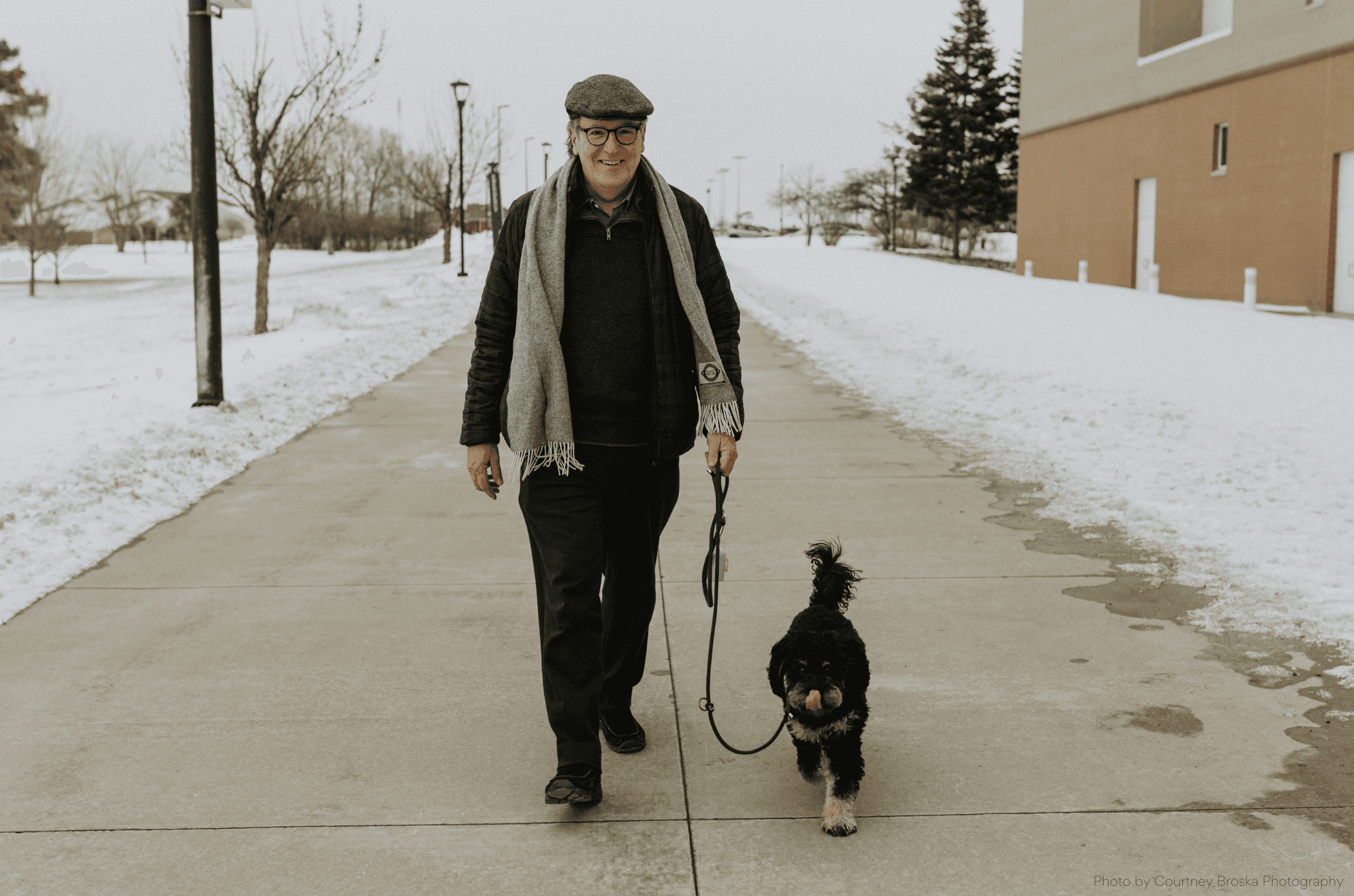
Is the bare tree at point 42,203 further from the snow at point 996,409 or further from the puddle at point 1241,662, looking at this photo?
the puddle at point 1241,662

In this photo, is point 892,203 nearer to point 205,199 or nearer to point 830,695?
point 205,199

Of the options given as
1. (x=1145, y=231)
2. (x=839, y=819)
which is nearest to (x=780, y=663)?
(x=839, y=819)

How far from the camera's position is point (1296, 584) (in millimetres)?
5430

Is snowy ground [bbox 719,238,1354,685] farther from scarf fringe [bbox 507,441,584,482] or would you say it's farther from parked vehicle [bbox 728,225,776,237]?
parked vehicle [bbox 728,225,776,237]

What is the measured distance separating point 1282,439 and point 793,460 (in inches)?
144

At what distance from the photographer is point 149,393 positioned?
12.3 m

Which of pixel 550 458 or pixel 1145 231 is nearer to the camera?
pixel 550 458

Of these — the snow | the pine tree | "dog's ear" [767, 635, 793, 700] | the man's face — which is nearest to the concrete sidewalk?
"dog's ear" [767, 635, 793, 700]

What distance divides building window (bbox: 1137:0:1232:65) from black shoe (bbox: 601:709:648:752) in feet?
99.9

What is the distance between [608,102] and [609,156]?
144 millimetres

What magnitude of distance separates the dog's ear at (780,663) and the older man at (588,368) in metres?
0.52

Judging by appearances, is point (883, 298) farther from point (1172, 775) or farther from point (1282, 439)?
point (1172, 775)

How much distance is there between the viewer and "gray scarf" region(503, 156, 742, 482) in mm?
3434

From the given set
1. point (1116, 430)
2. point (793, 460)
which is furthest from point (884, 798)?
point (1116, 430)
